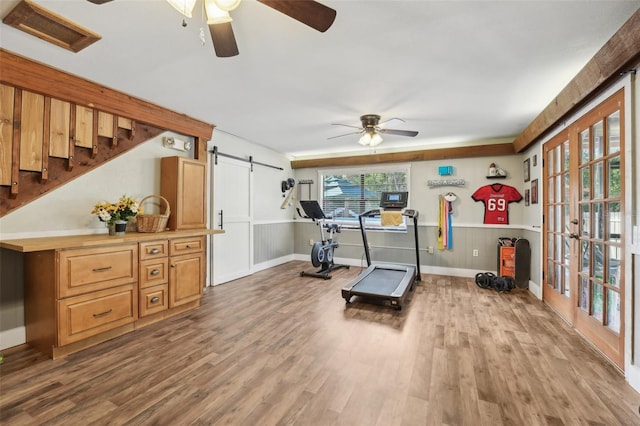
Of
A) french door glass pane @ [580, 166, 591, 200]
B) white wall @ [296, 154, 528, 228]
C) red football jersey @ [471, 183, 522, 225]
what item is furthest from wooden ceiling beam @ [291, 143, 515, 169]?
french door glass pane @ [580, 166, 591, 200]

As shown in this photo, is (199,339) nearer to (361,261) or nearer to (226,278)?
(226,278)

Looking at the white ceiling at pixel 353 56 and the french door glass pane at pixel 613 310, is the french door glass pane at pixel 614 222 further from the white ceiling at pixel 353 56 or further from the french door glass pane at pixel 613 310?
the white ceiling at pixel 353 56

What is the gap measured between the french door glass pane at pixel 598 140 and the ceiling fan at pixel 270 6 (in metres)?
2.63

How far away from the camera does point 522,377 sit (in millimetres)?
2121

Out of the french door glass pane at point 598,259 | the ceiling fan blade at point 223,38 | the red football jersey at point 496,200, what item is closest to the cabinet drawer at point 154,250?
the ceiling fan blade at point 223,38

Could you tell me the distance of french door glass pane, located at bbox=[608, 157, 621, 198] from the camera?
89.2 inches

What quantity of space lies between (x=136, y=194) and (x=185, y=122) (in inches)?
44.8

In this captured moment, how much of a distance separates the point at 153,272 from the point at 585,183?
173 inches

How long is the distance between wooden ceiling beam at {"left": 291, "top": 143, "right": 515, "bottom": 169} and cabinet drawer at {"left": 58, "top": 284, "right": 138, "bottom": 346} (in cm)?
433

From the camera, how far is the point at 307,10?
1.43m

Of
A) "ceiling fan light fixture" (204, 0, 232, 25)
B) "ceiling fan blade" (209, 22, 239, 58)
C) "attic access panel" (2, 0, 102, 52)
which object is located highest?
"attic access panel" (2, 0, 102, 52)

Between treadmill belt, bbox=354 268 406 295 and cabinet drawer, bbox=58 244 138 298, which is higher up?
cabinet drawer, bbox=58 244 138 298

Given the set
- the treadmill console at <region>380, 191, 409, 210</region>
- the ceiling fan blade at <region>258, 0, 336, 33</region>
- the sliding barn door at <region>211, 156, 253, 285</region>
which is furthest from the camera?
the treadmill console at <region>380, 191, 409, 210</region>

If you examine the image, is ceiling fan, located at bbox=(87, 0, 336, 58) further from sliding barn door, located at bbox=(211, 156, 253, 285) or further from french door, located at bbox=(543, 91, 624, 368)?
sliding barn door, located at bbox=(211, 156, 253, 285)
